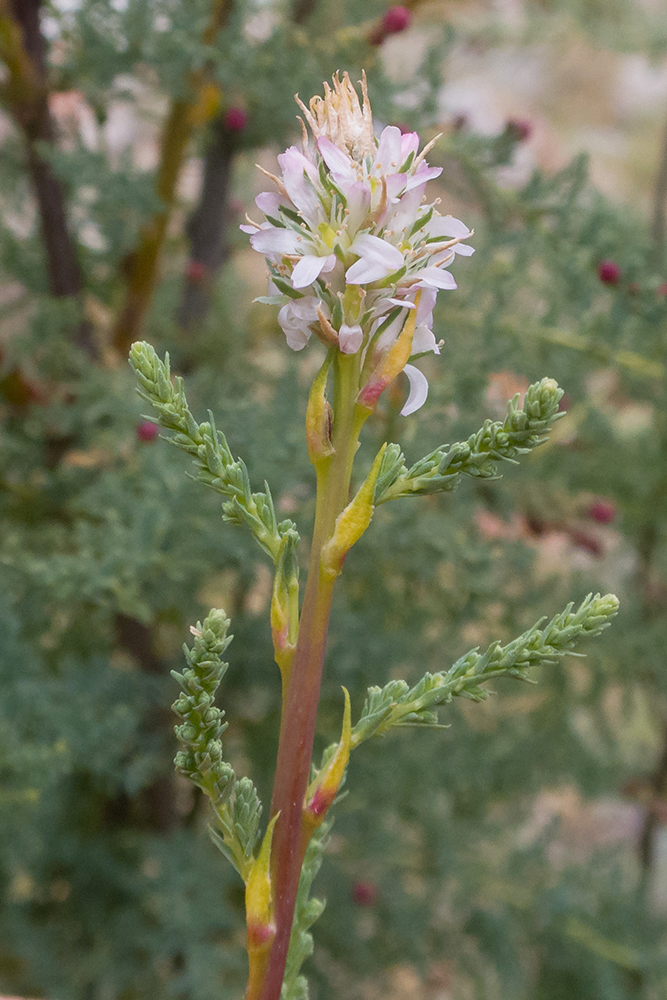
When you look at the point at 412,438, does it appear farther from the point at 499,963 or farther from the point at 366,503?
the point at 499,963

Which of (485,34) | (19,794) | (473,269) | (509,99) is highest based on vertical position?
(509,99)

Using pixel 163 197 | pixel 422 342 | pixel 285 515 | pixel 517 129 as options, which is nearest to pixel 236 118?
pixel 163 197

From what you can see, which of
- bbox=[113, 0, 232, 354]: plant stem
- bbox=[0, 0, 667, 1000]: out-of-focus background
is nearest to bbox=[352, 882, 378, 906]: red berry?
bbox=[0, 0, 667, 1000]: out-of-focus background

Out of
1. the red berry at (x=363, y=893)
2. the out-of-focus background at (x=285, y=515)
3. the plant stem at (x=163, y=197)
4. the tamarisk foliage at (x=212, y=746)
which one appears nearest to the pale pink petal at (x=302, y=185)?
the tamarisk foliage at (x=212, y=746)

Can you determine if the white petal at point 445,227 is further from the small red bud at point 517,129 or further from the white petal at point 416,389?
the small red bud at point 517,129

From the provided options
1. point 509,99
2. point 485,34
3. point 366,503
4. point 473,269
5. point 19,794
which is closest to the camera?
point 366,503

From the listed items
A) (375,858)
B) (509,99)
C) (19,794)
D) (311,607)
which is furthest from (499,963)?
(509,99)

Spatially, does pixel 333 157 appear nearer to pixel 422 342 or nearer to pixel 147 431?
pixel 422 342

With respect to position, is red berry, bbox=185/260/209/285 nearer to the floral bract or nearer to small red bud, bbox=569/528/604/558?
small red bud, bbox=569/528/604/558
